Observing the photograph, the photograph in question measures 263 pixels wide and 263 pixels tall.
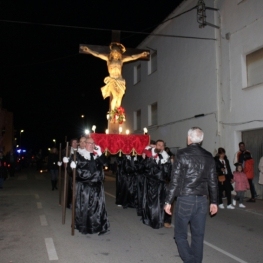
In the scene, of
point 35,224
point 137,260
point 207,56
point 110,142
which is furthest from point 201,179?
point 207,56

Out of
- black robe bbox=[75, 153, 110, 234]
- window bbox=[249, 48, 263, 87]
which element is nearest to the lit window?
window bbox=[249, 48, 263, 87]

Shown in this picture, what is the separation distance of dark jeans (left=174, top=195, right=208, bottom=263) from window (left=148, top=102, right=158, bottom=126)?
Result: 17.4m

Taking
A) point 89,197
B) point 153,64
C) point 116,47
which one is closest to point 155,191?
point 89,197

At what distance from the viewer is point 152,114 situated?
22281 mm

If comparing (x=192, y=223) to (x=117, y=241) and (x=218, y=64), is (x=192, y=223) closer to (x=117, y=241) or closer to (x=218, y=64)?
(x=117, y=241)

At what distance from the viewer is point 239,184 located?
34.8 ft

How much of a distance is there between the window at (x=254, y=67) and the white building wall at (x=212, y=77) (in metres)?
0.18

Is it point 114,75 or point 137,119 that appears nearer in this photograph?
point 114,75

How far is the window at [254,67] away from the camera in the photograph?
12.4m

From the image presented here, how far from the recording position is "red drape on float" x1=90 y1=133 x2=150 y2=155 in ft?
31.1

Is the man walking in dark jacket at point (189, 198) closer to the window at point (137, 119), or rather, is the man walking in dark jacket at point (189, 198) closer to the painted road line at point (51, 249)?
the painted road line at point (51, 249)

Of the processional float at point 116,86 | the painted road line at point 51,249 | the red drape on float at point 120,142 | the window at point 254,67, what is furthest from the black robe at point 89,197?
the window at point 254,67

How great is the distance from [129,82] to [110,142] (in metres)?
17.2

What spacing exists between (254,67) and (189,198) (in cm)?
964
